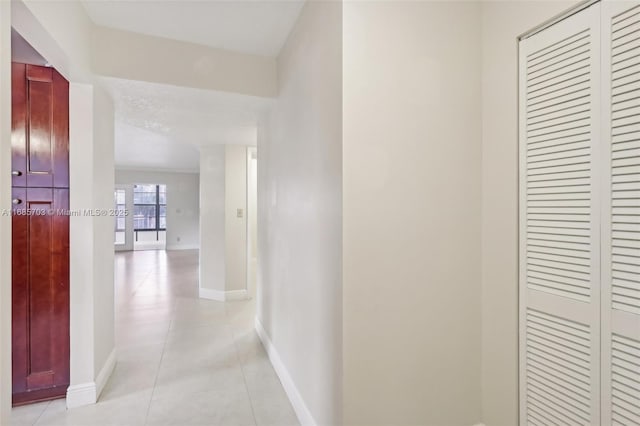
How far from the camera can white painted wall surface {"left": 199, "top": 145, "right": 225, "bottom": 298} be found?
4.89 metres

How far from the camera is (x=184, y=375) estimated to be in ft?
8.64

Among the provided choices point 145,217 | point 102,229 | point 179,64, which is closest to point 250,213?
point 102,229

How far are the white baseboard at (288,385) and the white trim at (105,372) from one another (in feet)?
4.19

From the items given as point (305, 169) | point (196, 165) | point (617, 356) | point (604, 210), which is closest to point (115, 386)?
point (305, 169)

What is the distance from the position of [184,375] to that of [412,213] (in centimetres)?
229

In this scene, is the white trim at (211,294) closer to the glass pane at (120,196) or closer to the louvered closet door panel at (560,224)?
the louvered closet door panel at (560,224)

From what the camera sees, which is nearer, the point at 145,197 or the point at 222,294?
the point at 222,294

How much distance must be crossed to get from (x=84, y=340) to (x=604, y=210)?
305 centimetres

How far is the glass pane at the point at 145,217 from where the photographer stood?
38.1 feet

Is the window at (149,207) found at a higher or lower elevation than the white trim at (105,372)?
higher

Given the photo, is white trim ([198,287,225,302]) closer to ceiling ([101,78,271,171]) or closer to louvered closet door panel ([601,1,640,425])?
ceiling ([101,78,271,171])

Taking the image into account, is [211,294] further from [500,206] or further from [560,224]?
[560,224]

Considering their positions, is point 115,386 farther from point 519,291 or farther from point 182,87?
point 519,291
